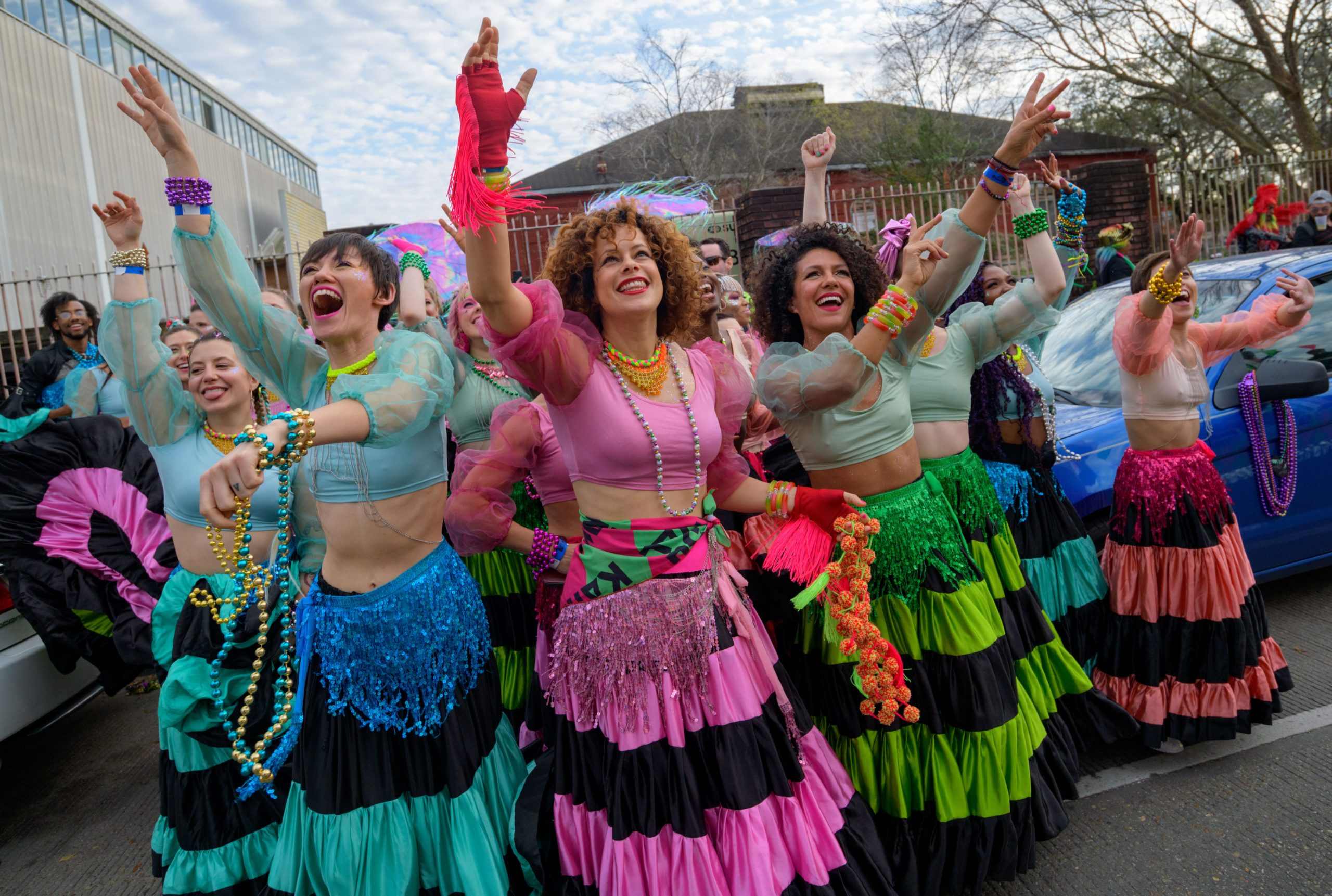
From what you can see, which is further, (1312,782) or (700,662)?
(1312,782)

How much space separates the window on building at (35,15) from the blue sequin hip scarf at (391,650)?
62.8 ft

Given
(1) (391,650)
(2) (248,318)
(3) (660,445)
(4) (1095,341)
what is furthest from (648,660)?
(4) (1095,341)

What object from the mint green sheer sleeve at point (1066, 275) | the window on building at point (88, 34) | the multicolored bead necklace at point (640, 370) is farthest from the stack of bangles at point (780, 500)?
the window on building at point (88, 34)

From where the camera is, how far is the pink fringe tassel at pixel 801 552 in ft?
8.28

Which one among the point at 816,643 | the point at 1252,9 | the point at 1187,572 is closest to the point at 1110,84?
the point at 1252,9

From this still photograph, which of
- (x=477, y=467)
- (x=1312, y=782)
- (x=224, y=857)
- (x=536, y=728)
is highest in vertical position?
(x=477, y=467)

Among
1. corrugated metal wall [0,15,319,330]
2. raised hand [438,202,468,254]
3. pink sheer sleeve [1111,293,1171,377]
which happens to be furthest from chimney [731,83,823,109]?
raised hand [438,202,468,254]

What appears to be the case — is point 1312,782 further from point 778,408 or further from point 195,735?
point 195,735

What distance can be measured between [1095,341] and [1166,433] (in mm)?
1454

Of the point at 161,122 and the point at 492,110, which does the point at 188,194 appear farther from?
the point at 492,110

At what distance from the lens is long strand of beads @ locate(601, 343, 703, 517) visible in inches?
89.4

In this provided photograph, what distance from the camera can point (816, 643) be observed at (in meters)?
2.89

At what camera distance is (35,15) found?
16234 millimetres

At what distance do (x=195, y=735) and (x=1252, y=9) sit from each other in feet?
73.9
